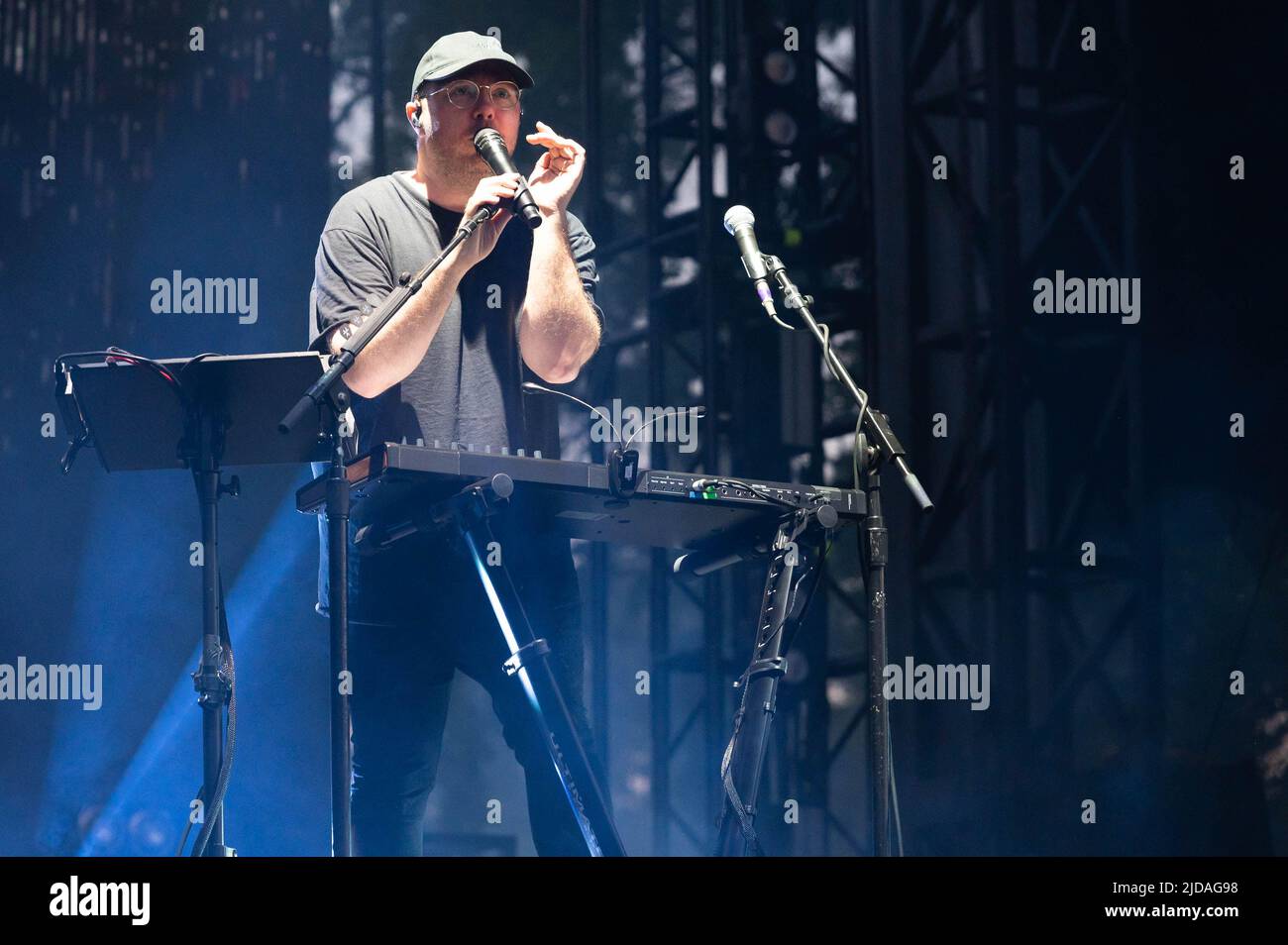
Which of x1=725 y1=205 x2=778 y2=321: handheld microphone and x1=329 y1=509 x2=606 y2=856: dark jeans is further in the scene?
x1=725 y1=205 x2=778 y2=321: handheld microphone

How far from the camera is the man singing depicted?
243 cm

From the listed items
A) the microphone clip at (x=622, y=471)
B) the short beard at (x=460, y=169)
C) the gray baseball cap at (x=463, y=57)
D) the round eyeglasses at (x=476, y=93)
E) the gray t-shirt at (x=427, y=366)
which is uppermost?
the gray baseball cap at (x=463, y=57)

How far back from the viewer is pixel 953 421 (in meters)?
4.57

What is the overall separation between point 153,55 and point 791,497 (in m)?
3.03

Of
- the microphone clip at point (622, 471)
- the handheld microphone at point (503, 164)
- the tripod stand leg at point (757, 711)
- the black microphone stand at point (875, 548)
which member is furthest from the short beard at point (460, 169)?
the tripod stand leg at point (757, 711)

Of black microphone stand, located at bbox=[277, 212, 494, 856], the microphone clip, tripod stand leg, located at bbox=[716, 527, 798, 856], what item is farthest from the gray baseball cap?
tripod stand leg, located at bbox=[716, 527, 798, 856]

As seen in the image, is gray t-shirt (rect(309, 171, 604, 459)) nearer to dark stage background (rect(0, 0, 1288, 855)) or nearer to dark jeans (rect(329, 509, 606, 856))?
dark jeans (rect(329, 509, 606, 856))

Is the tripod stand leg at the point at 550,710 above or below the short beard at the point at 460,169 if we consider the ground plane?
below

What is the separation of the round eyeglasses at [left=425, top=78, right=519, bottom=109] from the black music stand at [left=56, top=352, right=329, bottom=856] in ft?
2.13

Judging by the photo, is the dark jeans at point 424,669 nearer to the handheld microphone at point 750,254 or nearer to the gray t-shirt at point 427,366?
the gray t-shirt at point 427,366

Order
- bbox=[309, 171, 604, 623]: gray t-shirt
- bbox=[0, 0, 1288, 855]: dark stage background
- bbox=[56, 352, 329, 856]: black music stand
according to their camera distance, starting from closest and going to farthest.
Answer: bbox=[56, 352, 329, 856]: black music stand
bbox=[309, 171, 604, 623]: gray t-shirt
bbox=[0, 0, 1288, 855]: dark stage background

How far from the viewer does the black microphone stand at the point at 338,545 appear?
220cm

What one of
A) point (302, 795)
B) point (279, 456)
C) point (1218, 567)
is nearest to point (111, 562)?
point (302, 795)
